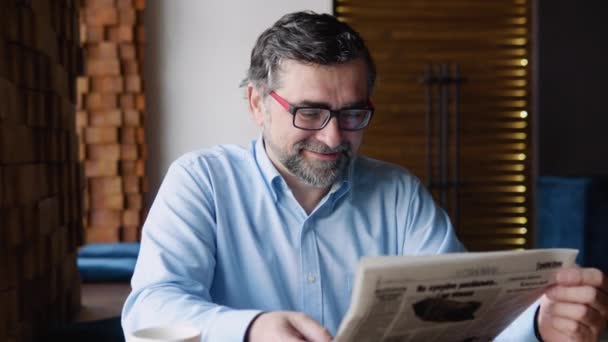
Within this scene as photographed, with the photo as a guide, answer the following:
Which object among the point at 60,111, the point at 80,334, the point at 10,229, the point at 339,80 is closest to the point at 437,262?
the point at 339,80

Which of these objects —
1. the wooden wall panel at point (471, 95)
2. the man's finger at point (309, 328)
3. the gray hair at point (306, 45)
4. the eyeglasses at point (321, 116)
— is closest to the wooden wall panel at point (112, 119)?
the wooden wall panel at point (471, 95)

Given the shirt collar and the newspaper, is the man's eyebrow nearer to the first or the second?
the shirt collar

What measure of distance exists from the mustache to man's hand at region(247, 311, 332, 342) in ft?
1.77

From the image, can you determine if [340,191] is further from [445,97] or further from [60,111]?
[445,97]

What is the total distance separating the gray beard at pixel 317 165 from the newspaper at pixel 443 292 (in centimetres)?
56

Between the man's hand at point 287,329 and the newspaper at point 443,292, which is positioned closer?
the newspaper at point 443,292

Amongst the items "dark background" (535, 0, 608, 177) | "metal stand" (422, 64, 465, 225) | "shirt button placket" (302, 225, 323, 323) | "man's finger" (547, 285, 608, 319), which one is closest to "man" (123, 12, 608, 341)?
"shirt button placket" (302, 225, 323, 323)

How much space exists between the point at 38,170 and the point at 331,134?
776mm

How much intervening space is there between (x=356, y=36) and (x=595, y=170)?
355cm

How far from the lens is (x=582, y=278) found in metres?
1.29

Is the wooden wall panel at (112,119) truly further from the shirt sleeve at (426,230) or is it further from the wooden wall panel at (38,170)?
the shirt sleeve at (426,230)

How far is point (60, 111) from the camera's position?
2.28 meters

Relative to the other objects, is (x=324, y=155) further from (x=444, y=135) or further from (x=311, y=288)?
(x=444, y=135)

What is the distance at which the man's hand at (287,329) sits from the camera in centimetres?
115
